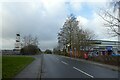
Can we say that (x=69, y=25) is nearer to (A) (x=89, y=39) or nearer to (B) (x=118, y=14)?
(A) (x=89, y=39)

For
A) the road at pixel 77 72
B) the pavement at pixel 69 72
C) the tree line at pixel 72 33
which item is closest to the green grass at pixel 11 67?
the pavement at pixel 69 72

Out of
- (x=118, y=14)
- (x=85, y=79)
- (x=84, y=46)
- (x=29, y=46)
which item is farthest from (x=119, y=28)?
(x=29, y=46)

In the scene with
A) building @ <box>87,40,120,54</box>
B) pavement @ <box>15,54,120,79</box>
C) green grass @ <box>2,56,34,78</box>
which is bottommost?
pavement @ <box>15,54,120,79</box>

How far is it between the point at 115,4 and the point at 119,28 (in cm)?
357

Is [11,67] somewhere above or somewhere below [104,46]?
below

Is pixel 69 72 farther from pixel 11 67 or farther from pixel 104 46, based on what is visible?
pixel 104 46

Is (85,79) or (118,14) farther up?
(118,14)

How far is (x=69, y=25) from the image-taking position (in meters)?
83.8

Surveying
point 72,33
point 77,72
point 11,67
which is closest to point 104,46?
point 72,33

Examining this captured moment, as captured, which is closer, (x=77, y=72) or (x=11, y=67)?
(x=77, y=72)

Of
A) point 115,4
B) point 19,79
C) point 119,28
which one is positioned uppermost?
point 115,4

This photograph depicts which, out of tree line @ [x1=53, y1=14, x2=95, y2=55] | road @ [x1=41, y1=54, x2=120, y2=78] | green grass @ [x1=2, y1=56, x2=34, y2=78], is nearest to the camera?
road @ [x1=41, y1=54, x2=120, y2=78]

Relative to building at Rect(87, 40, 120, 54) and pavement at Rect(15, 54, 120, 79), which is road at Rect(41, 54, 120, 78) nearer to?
pavement at Rect(15, 54, 120, 79)

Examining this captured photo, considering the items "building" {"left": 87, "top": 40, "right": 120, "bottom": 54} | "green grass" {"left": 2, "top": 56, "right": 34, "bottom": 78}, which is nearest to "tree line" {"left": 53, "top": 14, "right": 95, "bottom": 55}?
"building" {"left": 87, "top": 40, "right": 120, "bottom": 54}
